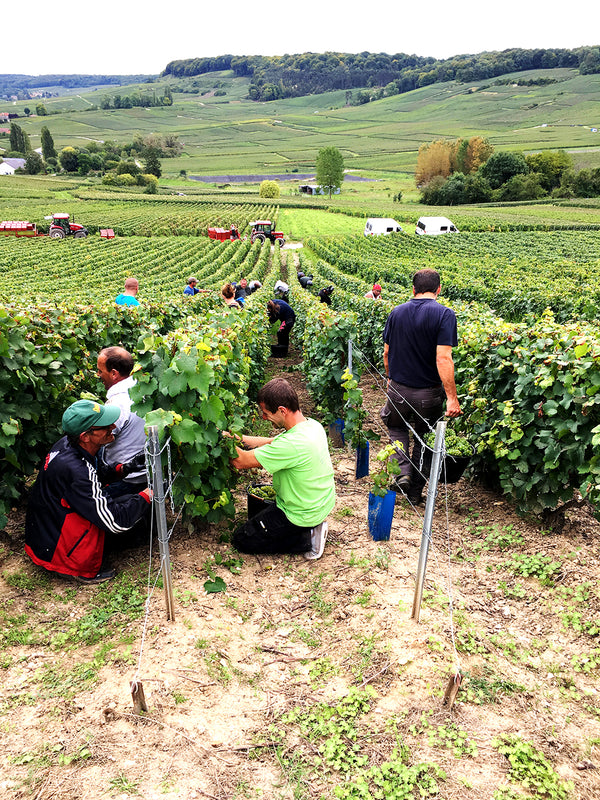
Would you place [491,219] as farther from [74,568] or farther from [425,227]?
[74,568]

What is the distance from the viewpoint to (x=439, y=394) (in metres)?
5.64

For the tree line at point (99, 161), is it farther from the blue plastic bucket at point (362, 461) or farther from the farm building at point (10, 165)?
the blue plastic bucket at point (362, 461)

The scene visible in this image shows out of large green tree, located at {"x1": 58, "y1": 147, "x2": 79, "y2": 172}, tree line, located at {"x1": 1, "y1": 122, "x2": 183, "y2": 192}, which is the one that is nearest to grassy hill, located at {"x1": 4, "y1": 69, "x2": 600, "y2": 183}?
tree line, located at {"x1": 1, "y1": 122, "x2": 183, "y2": 192}

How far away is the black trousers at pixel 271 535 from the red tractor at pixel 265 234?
43.9 m

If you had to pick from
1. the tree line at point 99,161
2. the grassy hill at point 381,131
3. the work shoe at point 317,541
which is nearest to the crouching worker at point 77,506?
the work shoe at point 317,541

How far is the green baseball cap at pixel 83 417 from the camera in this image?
4027 millimetres

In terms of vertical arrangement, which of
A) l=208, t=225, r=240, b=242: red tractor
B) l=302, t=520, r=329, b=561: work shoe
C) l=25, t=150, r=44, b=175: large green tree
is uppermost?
l=25, t=150, r=44, b=175: large green tree

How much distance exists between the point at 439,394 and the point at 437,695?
3.20 m

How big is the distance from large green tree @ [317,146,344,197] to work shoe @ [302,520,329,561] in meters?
96.3

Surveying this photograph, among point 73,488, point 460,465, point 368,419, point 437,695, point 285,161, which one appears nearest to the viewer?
point 437,695

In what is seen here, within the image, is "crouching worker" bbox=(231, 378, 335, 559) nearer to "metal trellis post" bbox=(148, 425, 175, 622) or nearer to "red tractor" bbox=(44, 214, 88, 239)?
"metal trellis post" bbox=(148, 425, 175, 622)

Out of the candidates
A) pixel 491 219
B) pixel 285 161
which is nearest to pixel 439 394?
pixel 491 219

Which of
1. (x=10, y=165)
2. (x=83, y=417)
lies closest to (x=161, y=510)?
(x=83, y=417)

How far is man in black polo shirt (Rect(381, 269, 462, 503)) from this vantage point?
5.23 meters
